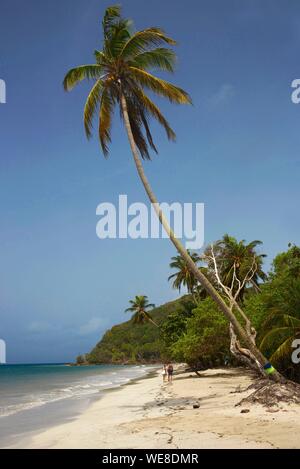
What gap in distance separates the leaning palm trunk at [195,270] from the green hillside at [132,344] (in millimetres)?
103797

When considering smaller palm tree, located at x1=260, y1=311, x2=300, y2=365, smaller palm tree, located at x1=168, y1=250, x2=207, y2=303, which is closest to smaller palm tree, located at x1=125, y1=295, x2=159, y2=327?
smaller palm tree, located at x1=168, y1=250, x2=207, y2=303

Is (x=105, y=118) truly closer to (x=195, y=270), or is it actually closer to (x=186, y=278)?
(x=195, y=270)

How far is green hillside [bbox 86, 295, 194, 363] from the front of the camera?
126 m

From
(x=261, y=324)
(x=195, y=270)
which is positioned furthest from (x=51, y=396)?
(x=195, y=270)

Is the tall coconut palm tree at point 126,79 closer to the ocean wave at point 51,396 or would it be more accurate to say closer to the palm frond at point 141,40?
the palm frond at point 141,40

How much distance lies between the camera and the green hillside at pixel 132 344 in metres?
126

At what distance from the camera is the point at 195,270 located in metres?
14.2

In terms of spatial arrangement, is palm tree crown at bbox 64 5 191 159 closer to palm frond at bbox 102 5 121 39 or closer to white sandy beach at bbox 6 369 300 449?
palm frond at bbox 102 5 121 39

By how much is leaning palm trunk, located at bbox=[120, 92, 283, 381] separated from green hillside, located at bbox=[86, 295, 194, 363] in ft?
341

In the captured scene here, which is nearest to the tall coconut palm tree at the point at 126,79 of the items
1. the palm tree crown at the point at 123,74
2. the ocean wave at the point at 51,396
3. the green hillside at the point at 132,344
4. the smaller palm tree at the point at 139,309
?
the palm tree crown at the point at 123,74

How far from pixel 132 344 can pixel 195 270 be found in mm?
128524

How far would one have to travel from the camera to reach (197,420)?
38.6 feet

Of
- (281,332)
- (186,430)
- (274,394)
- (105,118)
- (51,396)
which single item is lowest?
(51,396)
